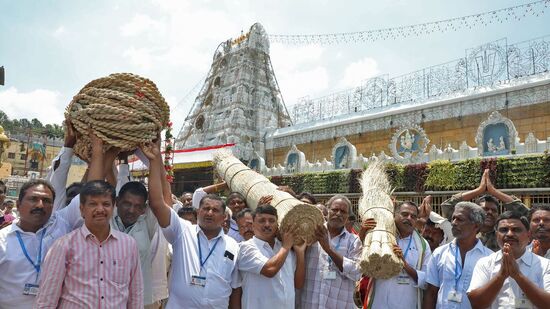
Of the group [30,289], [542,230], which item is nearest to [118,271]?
[30,289]

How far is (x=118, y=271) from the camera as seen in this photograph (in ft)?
7.66

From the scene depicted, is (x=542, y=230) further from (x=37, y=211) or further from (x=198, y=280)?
(x=37, y=211)

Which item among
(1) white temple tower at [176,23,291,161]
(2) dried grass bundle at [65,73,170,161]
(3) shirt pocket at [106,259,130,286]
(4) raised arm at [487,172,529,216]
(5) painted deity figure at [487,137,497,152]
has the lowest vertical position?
(3) shirt pocket at [106,259,130,286]

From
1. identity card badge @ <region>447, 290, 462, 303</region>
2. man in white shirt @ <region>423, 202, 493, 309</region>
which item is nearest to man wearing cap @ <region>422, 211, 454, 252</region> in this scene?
man in white shirt @ <region>423, 202, 493, 309</region>

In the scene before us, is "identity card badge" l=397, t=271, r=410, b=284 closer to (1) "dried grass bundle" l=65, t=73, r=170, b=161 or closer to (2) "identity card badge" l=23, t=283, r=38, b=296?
(1) "dried grass bundle" l=65, t=73, r=170, b=161

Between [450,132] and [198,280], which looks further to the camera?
[450,132]

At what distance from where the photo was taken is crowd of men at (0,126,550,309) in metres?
2.33

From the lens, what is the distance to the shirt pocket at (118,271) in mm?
2312

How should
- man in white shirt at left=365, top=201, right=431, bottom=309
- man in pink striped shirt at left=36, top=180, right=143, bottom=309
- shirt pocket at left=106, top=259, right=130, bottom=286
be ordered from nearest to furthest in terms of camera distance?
1. man in pink striped shirt at left=36, top=180, right=143, bottom=309
2. shirt pocket at left=106, top=259, right=130, bottom=286
3. man in white shirt at left=365, top=201, right=431, bottom=309

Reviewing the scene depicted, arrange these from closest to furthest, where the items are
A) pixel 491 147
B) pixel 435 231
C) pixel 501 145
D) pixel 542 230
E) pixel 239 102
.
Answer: pixel 542 230 → pixel 435 231 → pixel 501 145 → pixel 491 147 → pixel 239 102

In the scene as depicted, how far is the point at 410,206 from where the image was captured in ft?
12.2

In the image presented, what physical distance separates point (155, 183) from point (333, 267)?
1748 millimetres

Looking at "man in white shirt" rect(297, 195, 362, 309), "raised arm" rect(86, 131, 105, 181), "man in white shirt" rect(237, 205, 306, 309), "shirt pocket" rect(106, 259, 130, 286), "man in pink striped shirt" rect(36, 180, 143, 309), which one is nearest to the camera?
"man in pink striped shirt" rect(36, 180, 143, 309)

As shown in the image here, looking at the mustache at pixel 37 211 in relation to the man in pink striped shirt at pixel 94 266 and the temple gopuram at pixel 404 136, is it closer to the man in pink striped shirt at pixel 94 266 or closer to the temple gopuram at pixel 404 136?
the man in pink striped shirt at pixel 94 266
